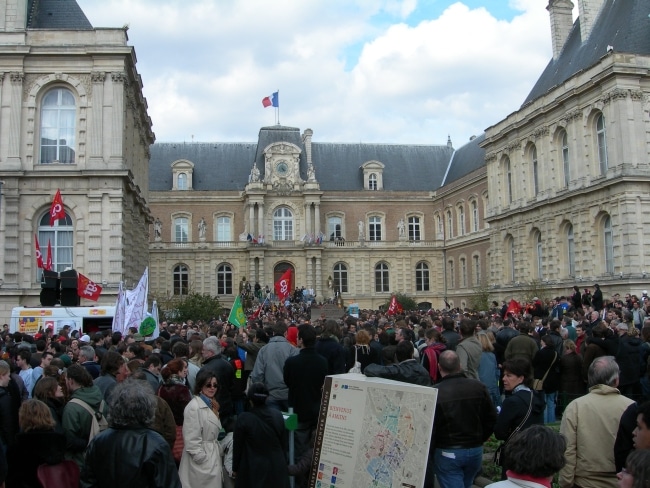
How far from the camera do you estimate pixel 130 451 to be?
4688 mm

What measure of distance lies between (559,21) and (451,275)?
2010cm

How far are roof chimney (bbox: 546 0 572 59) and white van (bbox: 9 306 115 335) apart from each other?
29334 millimetres

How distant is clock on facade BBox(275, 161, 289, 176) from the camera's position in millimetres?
52531

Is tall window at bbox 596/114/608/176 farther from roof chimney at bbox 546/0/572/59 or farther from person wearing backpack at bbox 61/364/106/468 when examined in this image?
person wearing backpack at bbox 61/364/106/468

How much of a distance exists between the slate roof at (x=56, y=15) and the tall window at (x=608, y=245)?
22.7 metres

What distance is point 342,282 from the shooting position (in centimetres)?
5269

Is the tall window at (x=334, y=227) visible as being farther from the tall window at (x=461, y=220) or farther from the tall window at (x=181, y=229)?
the tall window at (x=181, y=229)

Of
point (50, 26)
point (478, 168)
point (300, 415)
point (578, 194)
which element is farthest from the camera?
point (478, 168)

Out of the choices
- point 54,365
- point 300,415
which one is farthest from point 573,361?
point 54,365

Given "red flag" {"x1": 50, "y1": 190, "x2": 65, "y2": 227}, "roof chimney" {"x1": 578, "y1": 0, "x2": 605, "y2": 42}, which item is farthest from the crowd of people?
"roof chimney" {"x1": 578, "y1": 0, "x2": 605, "y2": 42}

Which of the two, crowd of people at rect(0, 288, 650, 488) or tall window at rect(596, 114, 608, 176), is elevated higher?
tall window at rect(596, 114, 608, 176)

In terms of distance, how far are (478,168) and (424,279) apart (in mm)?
10866

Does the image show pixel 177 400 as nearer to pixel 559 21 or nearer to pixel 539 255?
pixel 539 255

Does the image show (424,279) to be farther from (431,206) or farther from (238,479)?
(238,479)
